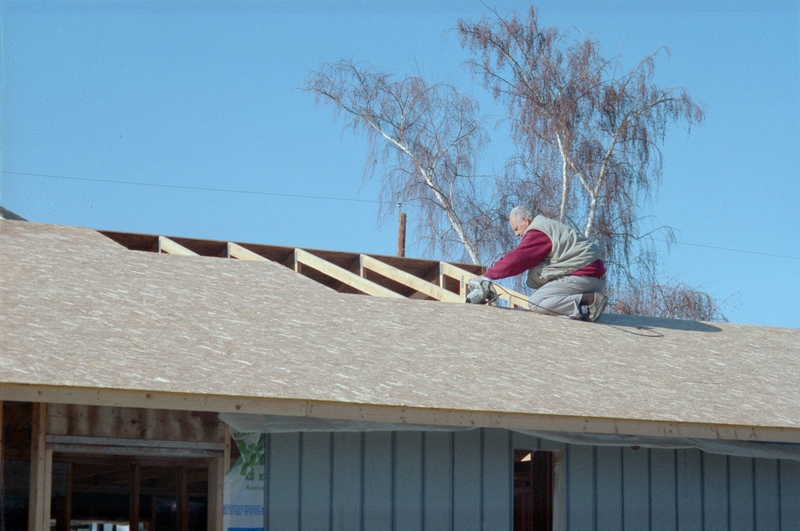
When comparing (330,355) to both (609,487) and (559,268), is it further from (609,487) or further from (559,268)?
(559,268)

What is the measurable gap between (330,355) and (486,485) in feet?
5.57

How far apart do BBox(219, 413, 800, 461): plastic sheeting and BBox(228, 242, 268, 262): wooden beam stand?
3.75m

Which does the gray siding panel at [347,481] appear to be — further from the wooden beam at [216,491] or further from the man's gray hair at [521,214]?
the man's gray hair at [521,214]

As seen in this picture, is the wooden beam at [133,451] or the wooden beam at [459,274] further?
the wooden beam at [459,274]

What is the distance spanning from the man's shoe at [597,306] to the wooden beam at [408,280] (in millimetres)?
1358

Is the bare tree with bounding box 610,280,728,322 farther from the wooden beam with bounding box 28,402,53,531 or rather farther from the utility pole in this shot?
the wooden beam with bounding box 28,402,53,531

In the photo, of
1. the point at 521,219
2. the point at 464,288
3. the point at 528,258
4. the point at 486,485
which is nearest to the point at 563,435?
the point at 486,485

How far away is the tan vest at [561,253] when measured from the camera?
956 centimetres

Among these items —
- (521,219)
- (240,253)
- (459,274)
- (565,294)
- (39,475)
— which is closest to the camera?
(39,475)

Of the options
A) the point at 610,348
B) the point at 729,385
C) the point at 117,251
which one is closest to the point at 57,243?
the point at 117,251

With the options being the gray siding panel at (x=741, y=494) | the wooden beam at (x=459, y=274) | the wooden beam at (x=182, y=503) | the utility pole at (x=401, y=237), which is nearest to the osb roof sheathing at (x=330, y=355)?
the gray siding panel at (x=741, y=494)

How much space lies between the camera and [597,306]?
32.0 ft

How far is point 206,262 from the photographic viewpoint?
377 inches

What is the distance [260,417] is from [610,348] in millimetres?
3419
